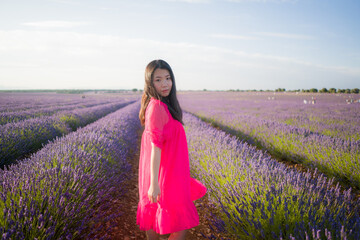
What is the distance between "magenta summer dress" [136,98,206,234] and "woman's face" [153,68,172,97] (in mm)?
97

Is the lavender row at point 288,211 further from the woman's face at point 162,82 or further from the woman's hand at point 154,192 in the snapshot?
the woman's face at point 162,82

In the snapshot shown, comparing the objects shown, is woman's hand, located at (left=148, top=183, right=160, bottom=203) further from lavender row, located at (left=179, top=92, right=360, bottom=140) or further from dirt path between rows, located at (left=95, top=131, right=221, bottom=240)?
lavender row, located at (left=179, top=92, right=360, bottom=140)

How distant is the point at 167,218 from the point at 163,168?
0.99 ft

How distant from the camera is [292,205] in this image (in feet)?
4.75

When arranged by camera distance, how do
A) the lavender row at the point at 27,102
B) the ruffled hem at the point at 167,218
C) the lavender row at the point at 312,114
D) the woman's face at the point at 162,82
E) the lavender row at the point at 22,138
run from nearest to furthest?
the ruffled hem at the point at 167,218
the woman's face at the point at 162,82
the lavender row at the point at 22,138
the lavender row at the point at 312,114
the lavender row at the point at 27,102

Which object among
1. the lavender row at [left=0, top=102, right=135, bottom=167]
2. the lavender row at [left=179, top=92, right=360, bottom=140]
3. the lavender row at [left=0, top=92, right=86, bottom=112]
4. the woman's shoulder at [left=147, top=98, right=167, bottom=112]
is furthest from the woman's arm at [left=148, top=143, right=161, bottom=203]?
the lavender row at [left=0, top=92, right=86, bottom=112]

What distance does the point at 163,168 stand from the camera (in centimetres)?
129

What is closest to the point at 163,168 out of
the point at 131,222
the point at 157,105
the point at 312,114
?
the point at 157,105

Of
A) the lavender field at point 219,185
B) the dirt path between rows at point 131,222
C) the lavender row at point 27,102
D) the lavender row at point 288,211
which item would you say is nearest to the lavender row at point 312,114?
the lavender field at point 219,185

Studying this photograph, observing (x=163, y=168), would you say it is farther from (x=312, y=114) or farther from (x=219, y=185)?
(x=312, y=114)

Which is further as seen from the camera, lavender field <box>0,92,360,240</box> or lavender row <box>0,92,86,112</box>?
lavender row <box>0,92,86,112</box>

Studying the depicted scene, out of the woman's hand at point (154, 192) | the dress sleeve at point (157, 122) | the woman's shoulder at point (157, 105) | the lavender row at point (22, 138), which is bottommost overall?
the lavender row at point (22, 138)

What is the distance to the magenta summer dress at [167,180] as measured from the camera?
1.21 meters

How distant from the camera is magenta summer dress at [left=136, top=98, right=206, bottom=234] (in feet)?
3.96
